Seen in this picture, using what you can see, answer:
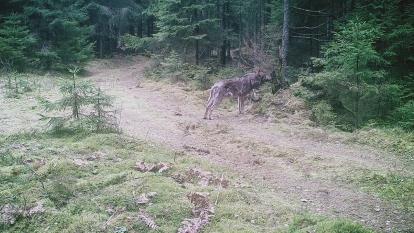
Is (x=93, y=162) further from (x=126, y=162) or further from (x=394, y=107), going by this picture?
(x=394, y=107)

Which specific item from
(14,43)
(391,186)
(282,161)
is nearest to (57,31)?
(14,43)

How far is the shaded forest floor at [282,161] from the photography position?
24.6ft

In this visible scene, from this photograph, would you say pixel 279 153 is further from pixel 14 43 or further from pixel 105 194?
pixel 14 43

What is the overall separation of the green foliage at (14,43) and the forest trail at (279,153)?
11.6 m

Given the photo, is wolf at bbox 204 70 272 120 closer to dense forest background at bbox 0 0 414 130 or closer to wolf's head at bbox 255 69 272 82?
wolf's head at bbox 255 69 272 82

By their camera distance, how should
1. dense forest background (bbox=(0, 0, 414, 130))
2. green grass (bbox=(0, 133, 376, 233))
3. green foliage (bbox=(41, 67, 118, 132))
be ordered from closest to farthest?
1. green grass (bbox=(0, 133, 376, 233))
2. green foliage (bbox=(41, 67, 118, 132))
3. dense forest background (bbox=(0, 0, 414, 130))

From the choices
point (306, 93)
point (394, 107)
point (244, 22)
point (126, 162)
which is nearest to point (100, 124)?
point (126, 162)

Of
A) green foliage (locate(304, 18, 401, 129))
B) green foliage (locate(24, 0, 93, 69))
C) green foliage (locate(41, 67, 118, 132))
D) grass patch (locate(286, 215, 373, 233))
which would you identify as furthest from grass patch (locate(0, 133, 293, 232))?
green foliage (locate(24, 0, 93, 69))

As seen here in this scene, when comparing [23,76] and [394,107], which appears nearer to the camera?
[394,107]

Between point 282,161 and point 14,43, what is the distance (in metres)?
Result: 22.1

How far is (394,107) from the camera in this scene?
13.4 metres

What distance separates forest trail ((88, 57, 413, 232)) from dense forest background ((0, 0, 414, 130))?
87.5 inches

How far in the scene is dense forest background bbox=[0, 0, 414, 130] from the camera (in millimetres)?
13359

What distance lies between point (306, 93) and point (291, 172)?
6.16 metres
